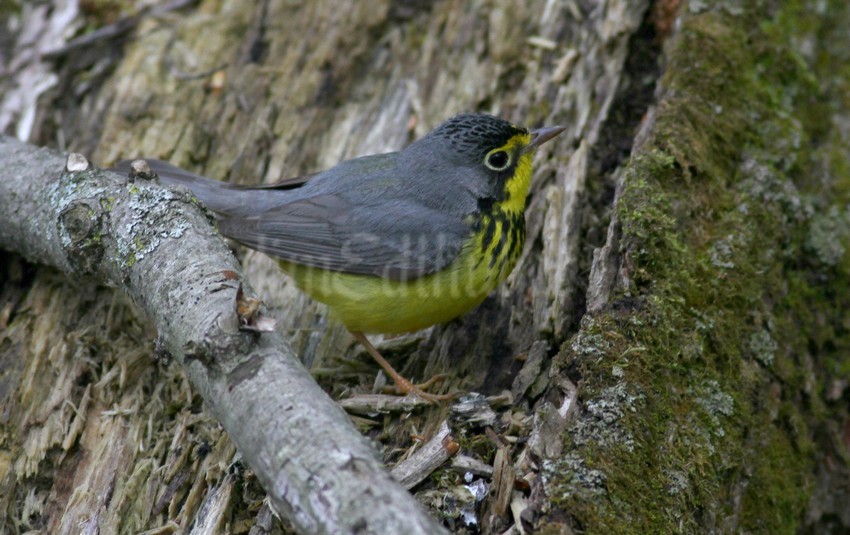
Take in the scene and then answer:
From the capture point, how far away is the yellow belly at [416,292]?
5.09 m

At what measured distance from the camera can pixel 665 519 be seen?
154 inches

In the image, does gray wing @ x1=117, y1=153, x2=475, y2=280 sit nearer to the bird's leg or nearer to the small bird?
the small bird

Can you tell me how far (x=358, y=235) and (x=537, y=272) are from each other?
1177mm

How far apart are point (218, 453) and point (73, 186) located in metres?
1.69

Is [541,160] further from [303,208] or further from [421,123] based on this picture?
[303,208]

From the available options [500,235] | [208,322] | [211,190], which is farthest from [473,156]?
[208,322]

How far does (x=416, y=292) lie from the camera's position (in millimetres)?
5090

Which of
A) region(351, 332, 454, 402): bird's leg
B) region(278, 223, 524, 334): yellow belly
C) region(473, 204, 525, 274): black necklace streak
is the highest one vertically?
region(473, 204, 525, 274): black necklace streak

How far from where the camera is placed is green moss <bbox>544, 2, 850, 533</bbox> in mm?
4051

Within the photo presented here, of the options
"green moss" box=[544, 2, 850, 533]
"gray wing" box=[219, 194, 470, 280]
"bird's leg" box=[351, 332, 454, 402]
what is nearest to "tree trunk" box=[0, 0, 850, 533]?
"green moss" box=[544, 2, 850, 533]

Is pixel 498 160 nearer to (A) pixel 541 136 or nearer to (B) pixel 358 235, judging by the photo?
(A) pixel 541 136

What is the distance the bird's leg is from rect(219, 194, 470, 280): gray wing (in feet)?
1.55

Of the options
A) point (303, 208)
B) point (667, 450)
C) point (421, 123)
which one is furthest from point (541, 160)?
point (667, 450)

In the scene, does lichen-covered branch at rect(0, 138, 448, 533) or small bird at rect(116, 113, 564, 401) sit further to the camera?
small bird at rect(116, 113, 564, 401)
